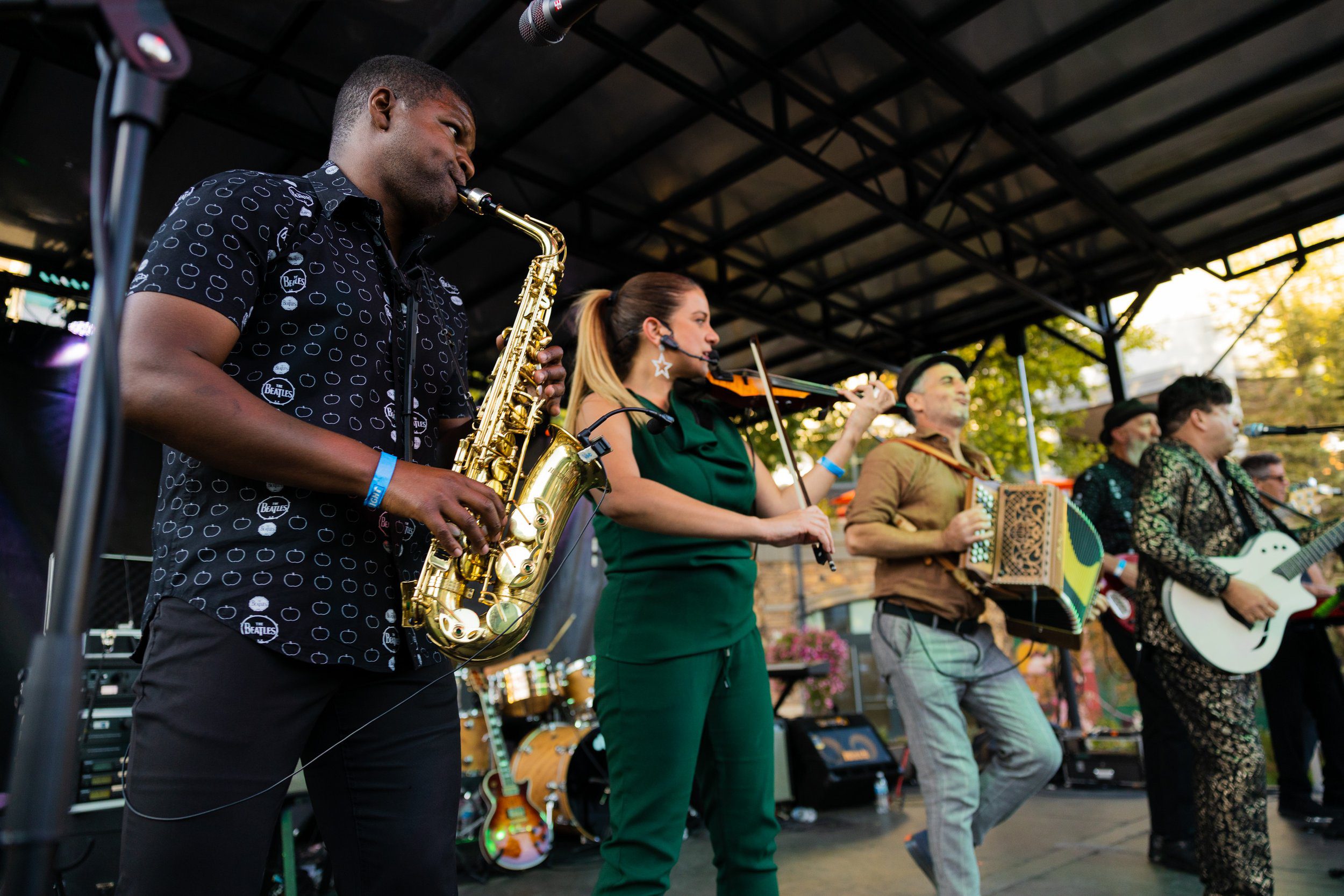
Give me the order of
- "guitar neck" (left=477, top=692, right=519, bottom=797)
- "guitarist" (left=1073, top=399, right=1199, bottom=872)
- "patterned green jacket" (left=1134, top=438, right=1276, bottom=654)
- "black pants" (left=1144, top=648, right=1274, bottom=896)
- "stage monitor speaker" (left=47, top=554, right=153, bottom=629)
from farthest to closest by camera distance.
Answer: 1. "guitar neck" (left=477, top=692, right=519, bottom=797)
2. "stage monitor speaker" (left=47, top=554, right=153, bottom=629)
3. "guitarist" (left=1073, top=399, right=1199, bottom=872)
4. "patterned green jacket" (left=1134, top=438, right=1276, bottom=654)
5. "black pants" (left=1144, top=648, right=1274, bottom=896)

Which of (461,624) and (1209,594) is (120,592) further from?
(1209,594)

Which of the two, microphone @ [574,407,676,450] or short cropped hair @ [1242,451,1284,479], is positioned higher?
short cropped hair @ [1242,451,1284,479]

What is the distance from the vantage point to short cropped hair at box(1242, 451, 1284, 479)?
6125 mm

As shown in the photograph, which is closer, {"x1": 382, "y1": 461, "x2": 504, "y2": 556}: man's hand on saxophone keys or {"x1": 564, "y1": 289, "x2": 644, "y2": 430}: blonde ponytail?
{"x1": 382, "y1": 461, "x2": 504, "y2": 556}: man's hand on saxophone keys

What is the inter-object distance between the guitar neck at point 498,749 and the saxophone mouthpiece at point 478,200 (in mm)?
4168

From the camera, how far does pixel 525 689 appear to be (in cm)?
625

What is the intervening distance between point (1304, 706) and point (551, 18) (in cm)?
634

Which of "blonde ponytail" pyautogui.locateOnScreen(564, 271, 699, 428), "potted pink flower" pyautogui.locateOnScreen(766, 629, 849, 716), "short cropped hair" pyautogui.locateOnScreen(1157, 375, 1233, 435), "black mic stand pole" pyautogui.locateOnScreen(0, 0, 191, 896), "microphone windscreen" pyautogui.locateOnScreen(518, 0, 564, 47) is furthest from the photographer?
"potted pink flower" pyautogui.locateOnScreen(766, 629, 849, 716)

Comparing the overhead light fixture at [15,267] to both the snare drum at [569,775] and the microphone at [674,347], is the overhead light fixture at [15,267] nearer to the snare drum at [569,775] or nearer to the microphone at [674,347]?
the snare drum at [569,775]

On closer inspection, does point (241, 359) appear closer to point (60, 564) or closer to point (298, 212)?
point (298, 212)

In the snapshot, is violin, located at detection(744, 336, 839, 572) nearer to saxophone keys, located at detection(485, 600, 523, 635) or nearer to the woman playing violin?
the woman playing violin

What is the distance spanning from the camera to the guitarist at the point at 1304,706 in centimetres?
545

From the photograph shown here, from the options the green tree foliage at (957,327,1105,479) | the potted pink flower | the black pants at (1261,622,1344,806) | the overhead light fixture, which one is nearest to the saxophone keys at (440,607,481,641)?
the black pants at (1261,622,1344,806)

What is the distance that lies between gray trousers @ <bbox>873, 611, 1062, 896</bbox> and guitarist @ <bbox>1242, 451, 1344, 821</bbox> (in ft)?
10.7
